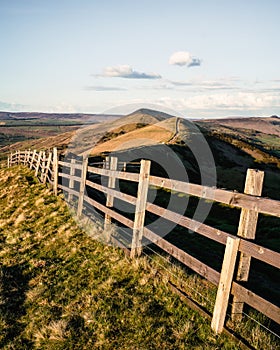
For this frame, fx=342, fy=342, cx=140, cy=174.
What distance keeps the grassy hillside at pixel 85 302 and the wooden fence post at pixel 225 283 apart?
0.23m

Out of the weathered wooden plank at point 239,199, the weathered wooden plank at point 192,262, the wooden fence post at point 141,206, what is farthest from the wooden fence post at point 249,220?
the wooden fence post at point 141,206

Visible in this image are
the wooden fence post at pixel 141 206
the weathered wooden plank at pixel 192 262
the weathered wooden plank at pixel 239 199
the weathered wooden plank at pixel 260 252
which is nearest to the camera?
the weathered wooden plank at pixel 260 252

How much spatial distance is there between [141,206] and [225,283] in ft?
11.1

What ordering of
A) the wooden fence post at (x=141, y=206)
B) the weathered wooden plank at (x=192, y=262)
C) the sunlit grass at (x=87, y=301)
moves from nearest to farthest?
1. the sunlit grass at (x=87, y=301)
2. the weathered wooden plank at (x=192, y=262)
3. the wooden fence post at (x=141, y=206)

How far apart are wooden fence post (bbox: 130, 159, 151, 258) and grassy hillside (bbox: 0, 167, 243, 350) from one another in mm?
376

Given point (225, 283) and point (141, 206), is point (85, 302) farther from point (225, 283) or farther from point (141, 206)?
point (225, 283)

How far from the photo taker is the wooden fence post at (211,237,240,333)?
5129 millimetres

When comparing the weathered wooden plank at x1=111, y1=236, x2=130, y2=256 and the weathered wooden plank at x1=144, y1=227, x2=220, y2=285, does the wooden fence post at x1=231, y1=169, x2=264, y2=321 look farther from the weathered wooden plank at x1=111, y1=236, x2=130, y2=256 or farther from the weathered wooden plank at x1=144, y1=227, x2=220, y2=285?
the weathered wooden plank at x1=111, y1=236, x2=130, y2=256

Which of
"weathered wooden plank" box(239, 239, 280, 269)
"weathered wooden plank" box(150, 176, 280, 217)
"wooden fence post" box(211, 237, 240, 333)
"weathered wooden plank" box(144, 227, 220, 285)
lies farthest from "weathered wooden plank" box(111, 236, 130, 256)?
"weathered wooden plank" box(239, 239, 280, 269)

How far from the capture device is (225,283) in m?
5.25

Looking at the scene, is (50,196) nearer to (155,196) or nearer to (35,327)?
(155,196)

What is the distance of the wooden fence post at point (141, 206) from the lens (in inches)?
321

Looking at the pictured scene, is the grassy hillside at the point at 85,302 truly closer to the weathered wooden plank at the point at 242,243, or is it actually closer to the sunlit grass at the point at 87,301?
the sunlit grass at the point at 87,301

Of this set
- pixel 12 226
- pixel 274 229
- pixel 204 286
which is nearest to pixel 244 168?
pixel 274 229
